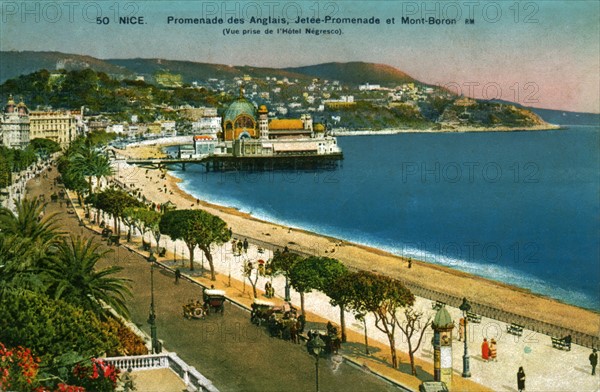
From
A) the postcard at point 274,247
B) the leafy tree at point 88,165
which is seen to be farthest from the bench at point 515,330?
the leafy tree at point 88,165

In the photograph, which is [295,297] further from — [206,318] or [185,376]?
[185,376]

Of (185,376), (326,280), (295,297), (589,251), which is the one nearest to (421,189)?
(589,251)

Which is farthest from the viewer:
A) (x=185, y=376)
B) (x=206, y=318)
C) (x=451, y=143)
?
(x=451, y=143)

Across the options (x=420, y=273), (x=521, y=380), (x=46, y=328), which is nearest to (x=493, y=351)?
(x=521, y=380)

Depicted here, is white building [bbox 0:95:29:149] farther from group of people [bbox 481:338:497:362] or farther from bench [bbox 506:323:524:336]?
group of people [bbox 481:338:497:362]

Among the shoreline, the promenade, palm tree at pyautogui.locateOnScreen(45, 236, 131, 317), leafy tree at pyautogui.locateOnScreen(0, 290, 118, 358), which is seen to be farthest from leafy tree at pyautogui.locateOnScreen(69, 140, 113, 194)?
the shoreline

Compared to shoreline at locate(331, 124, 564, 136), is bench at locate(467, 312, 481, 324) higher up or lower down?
lower down

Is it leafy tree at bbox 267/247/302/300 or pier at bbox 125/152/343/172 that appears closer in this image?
leafy tree at bbox 267/247/302/300
